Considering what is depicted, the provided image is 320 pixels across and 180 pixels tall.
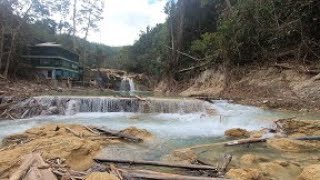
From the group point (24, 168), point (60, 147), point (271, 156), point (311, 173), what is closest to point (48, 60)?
point (60, 147)

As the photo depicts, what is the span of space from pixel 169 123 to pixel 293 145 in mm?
5341

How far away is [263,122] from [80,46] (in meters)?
35.7

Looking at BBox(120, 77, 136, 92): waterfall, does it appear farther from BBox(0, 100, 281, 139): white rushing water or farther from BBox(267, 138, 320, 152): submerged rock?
BBox(267, 138, 320, 152): submerged rock

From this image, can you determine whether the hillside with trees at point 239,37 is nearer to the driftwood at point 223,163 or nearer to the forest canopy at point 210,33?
the forest canopy at point 210,33

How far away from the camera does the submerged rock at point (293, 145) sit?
312 inches

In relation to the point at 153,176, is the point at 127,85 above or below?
above

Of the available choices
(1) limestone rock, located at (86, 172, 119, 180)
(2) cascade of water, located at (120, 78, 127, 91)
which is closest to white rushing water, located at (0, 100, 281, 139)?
(1) limestone rock, located at (86, 172, 119, 180)

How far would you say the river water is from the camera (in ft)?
26.2

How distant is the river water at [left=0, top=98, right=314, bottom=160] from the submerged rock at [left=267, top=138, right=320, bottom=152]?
5.34 ft

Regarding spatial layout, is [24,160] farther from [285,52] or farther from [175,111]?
[285,52]

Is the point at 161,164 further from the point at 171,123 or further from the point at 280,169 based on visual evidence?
the point at 171,123

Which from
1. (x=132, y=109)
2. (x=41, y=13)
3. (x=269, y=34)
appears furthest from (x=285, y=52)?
(x=41, y=13)

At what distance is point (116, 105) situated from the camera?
1569 centimetres

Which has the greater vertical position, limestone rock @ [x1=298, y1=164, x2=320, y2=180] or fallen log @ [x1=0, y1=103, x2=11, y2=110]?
fallen log @ [x1=0, y1=103, x2=11, y2=110]
